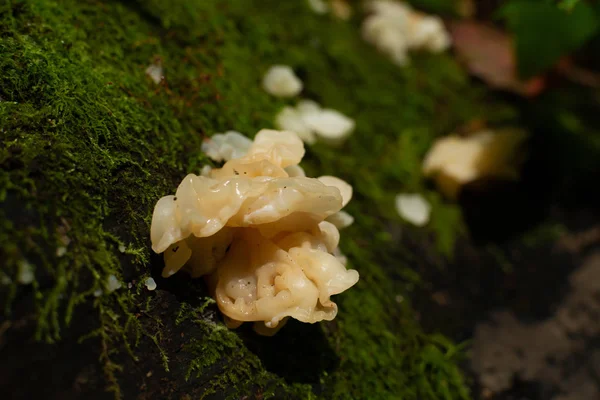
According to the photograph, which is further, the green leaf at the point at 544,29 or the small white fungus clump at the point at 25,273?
the green leaf at the point at 544,29

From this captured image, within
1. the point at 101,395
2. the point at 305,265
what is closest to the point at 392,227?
the point at 305,265

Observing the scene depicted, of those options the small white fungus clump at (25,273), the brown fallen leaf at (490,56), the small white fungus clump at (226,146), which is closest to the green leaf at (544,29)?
the brown fallen leaf at (490,56)

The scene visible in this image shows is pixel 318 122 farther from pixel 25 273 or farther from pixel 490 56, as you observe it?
pixel 490 56

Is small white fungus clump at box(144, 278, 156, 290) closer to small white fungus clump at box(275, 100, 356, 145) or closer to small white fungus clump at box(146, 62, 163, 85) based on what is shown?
small white fungus clump at box(146, 62, 163, 85)

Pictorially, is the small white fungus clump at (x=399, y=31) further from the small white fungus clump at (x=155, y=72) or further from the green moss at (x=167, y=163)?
the small white fungus clump at (x=155, y=72)

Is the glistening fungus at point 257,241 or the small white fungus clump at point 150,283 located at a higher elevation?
the glistening fungus at point 257,241

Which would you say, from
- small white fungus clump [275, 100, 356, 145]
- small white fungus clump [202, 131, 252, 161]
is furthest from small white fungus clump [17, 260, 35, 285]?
small white fungus clump [275, 100, 356, 145]
